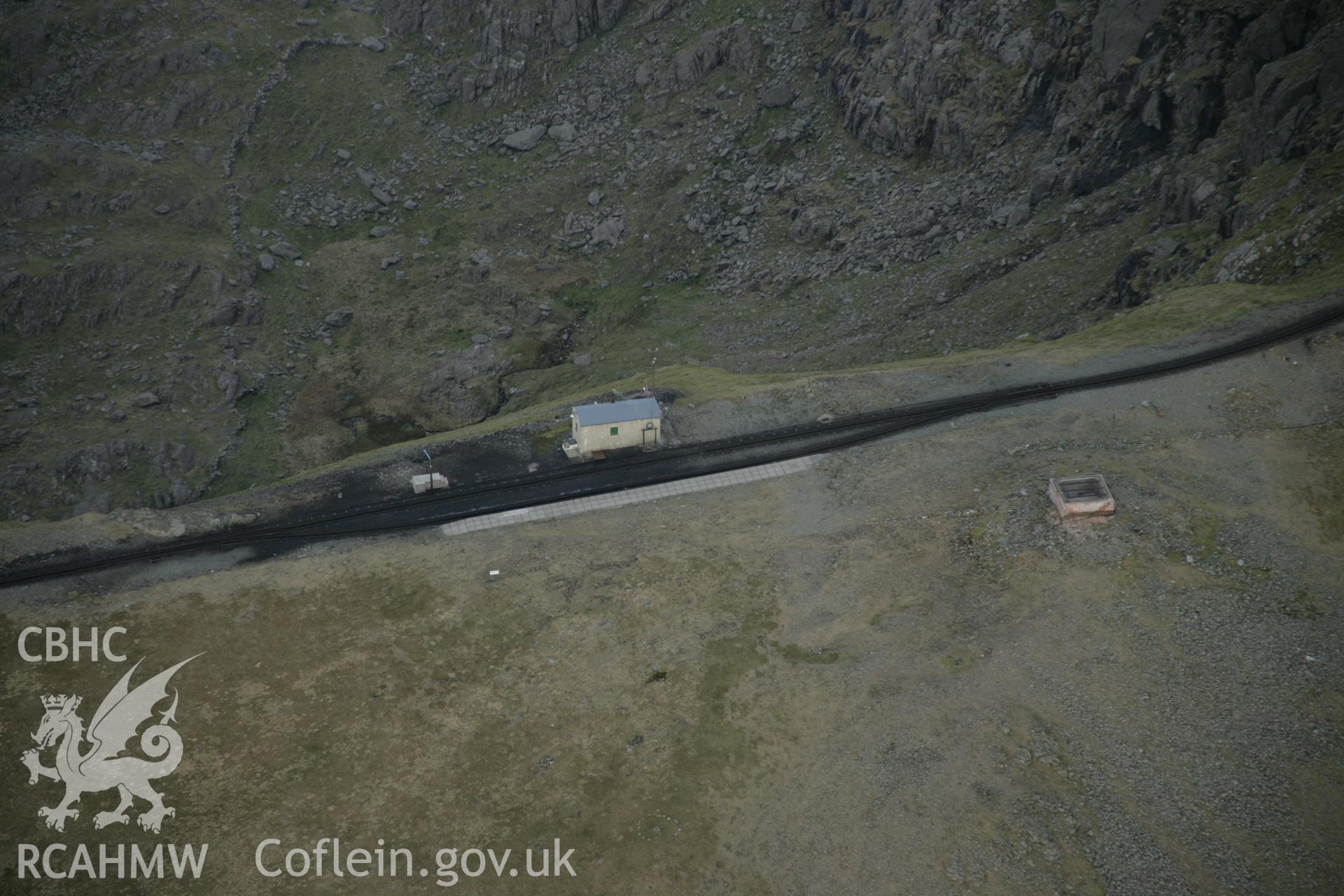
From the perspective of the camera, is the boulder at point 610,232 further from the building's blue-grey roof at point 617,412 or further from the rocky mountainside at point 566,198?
the building's blue-grey roof at point 617,412

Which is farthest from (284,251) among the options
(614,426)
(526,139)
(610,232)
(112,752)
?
(112,752)

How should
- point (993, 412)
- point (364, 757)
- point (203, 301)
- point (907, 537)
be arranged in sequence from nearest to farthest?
1. point (364, 757)
2. point (907, 537)
3. point (993, 412)
4. point (203, 301)

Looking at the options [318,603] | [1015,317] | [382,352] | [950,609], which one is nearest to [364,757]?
[318,603]

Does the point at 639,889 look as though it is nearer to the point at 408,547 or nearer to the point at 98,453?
the point at 408,547

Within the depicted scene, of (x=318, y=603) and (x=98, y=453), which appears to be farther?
(x=98, y=453)

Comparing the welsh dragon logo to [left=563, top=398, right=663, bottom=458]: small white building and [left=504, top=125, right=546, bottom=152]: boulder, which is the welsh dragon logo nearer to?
[left=563, top=398, right=663, bottom=458]: small white building

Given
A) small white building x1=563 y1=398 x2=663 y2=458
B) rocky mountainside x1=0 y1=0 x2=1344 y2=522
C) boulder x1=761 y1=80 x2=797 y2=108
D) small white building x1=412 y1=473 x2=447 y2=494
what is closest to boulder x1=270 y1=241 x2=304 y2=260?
rocky mountainside x1=0 y1=0 x2=1344 y2=522

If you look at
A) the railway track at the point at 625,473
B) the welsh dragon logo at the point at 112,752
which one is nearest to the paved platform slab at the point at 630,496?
the railway track at the point at 625,473
